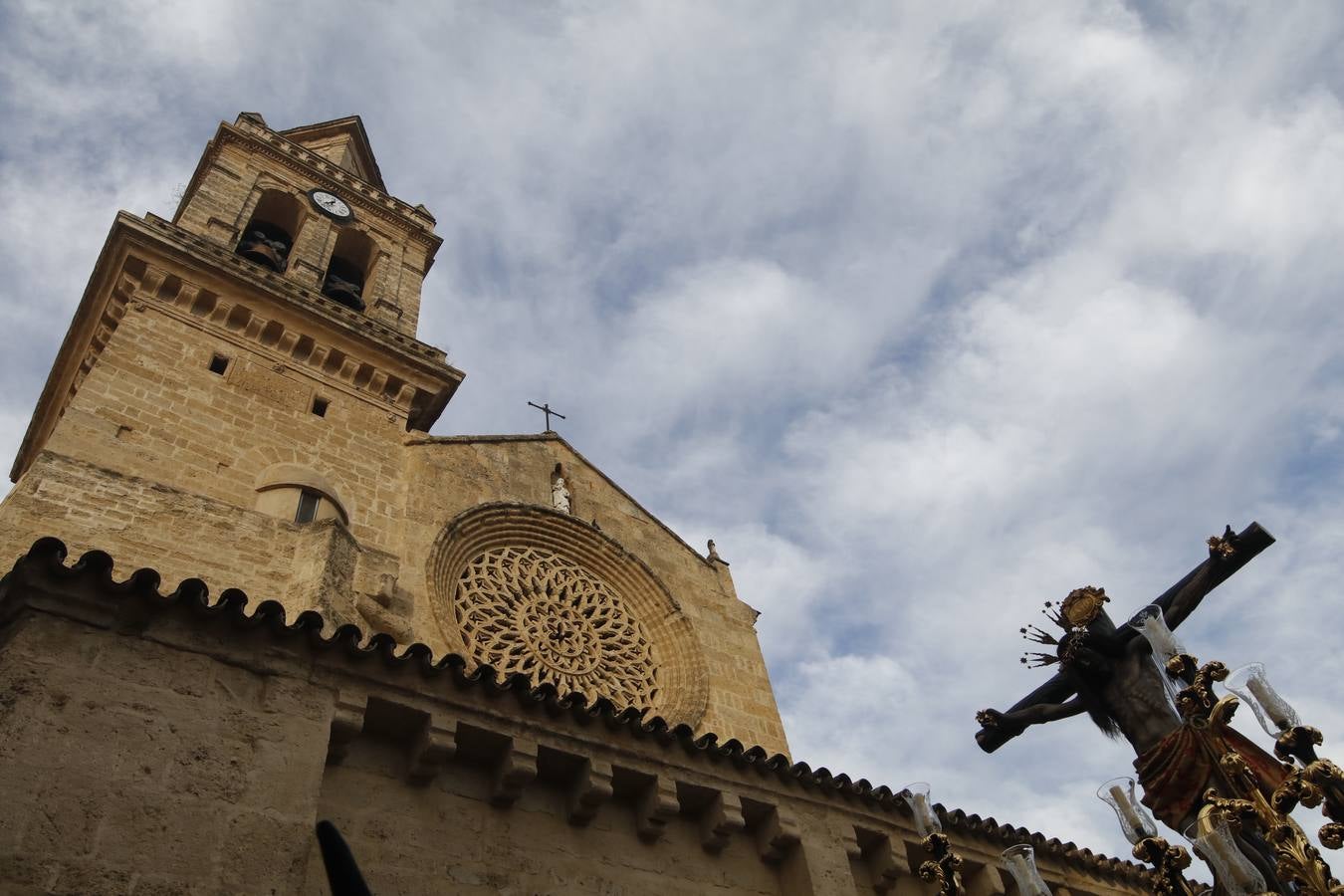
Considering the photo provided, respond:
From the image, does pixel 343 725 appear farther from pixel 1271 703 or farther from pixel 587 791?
pixel 1271 703

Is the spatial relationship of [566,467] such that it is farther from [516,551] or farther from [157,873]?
[157,873]

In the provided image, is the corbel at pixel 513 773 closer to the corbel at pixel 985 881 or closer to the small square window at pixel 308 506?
the corbel at pixel 985 881

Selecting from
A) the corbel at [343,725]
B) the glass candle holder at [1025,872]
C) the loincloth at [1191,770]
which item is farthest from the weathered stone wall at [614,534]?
the loincloth at [1191,770]

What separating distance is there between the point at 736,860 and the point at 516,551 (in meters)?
6.95

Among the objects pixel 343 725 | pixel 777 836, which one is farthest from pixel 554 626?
pixel 343 725

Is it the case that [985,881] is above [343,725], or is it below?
below

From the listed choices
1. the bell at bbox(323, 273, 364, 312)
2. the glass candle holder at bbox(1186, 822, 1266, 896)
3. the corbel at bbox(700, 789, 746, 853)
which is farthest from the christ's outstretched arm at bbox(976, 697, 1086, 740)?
the bell at bbox(323, 273, 364, 312)

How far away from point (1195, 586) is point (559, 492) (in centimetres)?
938

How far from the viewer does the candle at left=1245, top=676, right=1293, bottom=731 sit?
212 inches

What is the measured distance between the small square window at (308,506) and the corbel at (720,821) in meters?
6.39

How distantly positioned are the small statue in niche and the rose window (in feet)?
2.77

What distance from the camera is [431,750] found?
6012 millimetres

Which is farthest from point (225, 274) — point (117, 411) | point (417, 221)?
point (417, 221)

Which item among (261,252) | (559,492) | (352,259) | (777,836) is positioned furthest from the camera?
(352,259)
